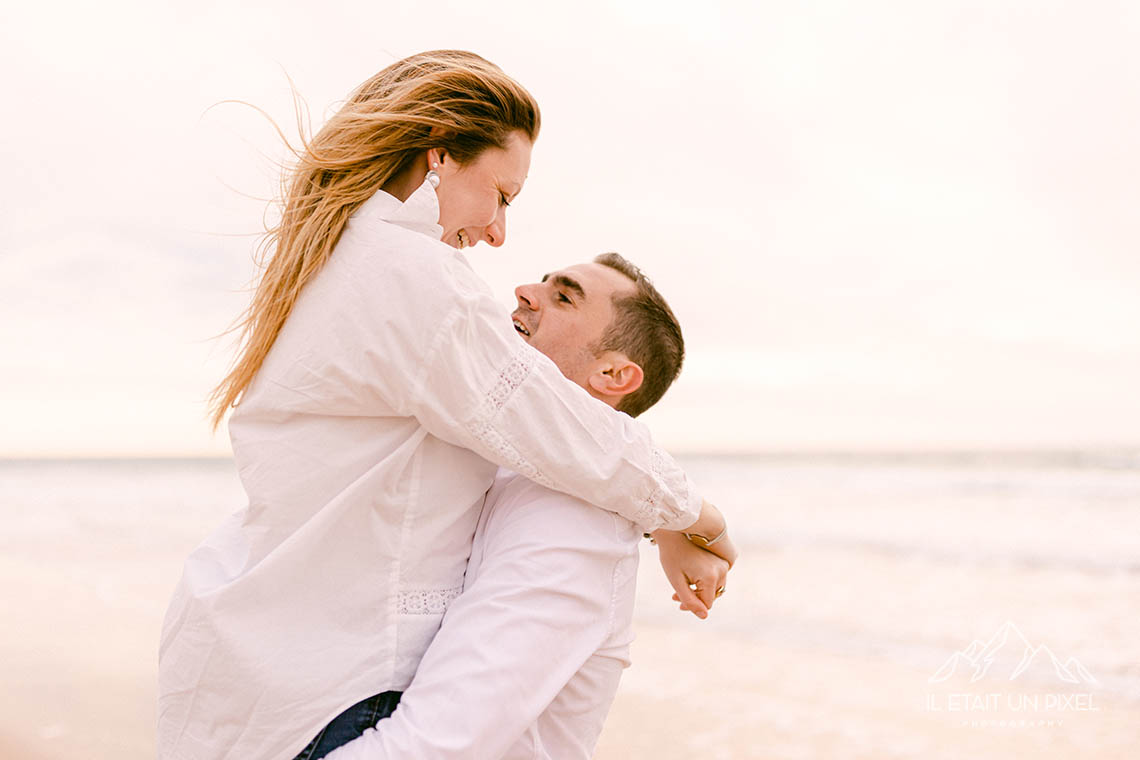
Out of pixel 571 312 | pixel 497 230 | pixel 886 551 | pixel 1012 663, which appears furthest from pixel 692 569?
pixel 886 551

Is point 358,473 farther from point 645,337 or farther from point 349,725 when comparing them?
point 645,337

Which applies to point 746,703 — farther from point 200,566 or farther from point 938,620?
point 200,566

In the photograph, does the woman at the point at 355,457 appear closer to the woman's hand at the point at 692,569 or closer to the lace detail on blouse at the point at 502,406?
the lace detail on blouse at the point at 502,406

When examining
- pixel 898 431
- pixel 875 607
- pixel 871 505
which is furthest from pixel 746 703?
pixel 898 431

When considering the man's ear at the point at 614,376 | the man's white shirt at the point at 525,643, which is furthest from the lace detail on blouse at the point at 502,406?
the man's ear at the point at 614,376

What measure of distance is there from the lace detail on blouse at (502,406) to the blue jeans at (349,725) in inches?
17.1

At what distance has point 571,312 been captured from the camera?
82.5 inches

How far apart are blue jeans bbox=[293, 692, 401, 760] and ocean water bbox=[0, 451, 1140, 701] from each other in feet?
17.3

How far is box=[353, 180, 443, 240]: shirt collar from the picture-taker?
5.11ft

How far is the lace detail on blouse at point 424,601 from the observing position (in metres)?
1.50

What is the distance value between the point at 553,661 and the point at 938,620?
7223 mm

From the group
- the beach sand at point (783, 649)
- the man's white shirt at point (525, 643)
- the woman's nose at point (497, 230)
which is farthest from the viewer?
the beach sand at point (783, 649)

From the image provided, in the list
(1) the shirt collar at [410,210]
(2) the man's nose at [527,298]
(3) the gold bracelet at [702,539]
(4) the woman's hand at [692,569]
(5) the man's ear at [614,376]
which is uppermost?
(2) the man's nose at [527,298]

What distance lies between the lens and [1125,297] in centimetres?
1717
